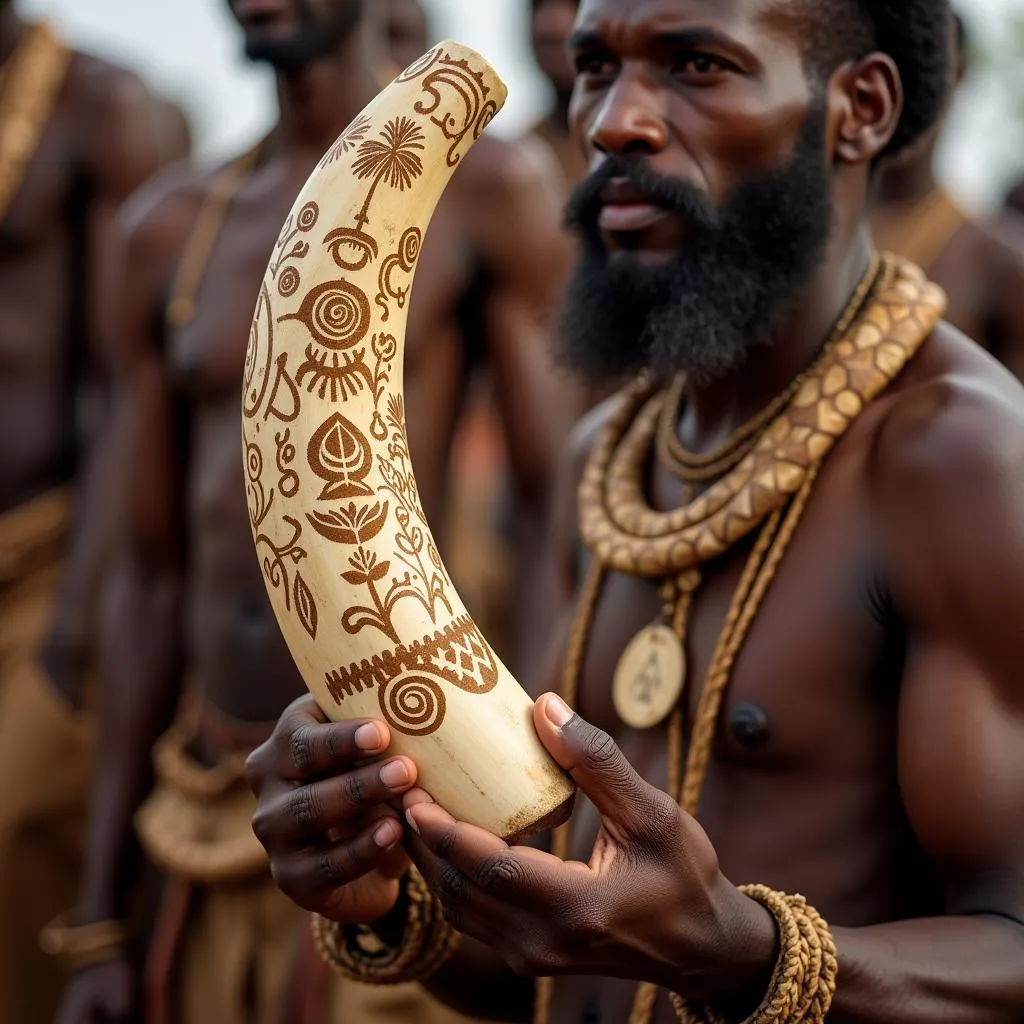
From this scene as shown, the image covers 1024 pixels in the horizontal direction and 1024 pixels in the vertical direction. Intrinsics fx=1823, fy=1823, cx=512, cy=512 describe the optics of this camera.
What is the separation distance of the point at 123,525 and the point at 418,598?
277cm

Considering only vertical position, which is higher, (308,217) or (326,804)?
(308,217)

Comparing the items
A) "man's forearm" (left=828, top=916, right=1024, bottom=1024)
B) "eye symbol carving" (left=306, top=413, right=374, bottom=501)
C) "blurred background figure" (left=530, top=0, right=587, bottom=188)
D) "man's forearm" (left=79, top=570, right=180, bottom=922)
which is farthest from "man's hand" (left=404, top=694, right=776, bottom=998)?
"blurred background figure" (left=530, top=0, right=587, bottom=188)

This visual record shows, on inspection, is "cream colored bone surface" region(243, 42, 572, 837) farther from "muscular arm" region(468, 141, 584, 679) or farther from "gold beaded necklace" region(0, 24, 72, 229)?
"gold beaded necklace" region(0, 24, 72, 229)

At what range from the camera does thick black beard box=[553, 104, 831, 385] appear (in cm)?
281

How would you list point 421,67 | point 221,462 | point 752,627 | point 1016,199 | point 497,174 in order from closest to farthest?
point 421,67
point 752,627
point 221,462
point 497,174
point 1016,199

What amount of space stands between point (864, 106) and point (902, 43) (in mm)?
149

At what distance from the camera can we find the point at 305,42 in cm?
463

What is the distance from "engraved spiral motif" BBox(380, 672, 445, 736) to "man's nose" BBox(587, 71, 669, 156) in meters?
0.98

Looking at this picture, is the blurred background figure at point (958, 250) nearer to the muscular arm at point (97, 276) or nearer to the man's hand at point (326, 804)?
the muscular arm at point (97, 276)

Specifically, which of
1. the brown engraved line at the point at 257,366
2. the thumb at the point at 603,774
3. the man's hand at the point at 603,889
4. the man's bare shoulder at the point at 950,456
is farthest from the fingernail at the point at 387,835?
the man's bare shoulder at the point at 950,456

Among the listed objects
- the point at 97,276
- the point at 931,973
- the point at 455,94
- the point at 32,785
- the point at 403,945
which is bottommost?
the point at 32,785

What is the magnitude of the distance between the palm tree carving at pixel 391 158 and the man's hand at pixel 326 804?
646 millimetres

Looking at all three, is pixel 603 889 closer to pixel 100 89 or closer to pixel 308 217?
pixel 308 217

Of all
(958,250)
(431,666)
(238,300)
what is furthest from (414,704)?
(958,250)
